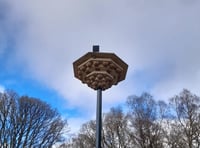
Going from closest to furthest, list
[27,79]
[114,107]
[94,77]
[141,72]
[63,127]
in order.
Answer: [94,77] → [141,72] → [27,79] → [63,127] → [114,107]

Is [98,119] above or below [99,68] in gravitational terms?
below

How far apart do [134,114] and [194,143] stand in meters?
5.03

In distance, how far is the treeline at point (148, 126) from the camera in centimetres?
2045

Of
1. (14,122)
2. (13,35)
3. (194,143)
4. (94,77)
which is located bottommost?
(94,77)

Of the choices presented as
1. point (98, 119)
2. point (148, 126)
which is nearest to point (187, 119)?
point (148, 126)

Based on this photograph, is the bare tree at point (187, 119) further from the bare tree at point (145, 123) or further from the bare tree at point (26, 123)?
the bare tree at point (26, 123)

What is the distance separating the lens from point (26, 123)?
19.9 meters

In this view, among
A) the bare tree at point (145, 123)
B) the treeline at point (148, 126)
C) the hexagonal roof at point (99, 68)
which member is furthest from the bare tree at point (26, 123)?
the hexagonal roof at point (99, 68)

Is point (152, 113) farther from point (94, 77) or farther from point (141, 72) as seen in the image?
point (94, 77)

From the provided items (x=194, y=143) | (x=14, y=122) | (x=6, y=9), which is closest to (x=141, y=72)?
(x=194, y=143)

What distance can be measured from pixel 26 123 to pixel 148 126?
8.89m

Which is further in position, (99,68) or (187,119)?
(187,119)

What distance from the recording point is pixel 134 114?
74.8 ft

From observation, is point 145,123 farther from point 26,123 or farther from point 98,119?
point 98,119
